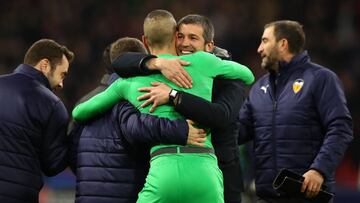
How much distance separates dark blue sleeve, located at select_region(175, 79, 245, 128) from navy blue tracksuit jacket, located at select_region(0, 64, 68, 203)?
916 millimetres

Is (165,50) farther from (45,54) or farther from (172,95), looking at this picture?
(45,54)

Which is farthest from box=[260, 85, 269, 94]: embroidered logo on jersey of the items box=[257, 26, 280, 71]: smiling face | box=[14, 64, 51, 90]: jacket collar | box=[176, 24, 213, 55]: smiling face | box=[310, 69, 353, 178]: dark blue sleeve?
box=[14, 64, 51, 90]: jacket collar

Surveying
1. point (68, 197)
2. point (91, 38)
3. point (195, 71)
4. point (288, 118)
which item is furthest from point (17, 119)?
point (91, 38)

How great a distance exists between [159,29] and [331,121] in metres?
1.52

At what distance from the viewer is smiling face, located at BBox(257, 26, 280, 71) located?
6.51 metres

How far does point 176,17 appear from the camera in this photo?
13.2 meters

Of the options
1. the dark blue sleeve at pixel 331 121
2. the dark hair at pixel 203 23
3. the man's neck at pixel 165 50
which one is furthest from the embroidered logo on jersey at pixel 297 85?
the man's neck at pixel 165 50

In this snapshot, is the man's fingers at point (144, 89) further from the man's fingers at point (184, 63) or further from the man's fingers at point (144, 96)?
the man's fingers at point (184, 63)

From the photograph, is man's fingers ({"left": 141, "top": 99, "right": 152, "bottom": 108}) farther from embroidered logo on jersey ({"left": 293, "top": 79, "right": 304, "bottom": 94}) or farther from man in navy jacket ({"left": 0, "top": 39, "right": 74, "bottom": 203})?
embroidered logo on jersey ({"left": 293, "top": 79, "right": 304, "bottom": 94})

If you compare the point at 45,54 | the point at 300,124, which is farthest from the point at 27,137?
the point at 300,124

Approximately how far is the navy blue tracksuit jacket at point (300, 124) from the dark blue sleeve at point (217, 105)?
860 millimetres

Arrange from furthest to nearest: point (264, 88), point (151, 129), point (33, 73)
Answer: point (264, 88) < point (33, 73) < point (151, 129)

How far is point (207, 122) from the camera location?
509 cm

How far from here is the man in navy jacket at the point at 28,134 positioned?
5465 millimetres
